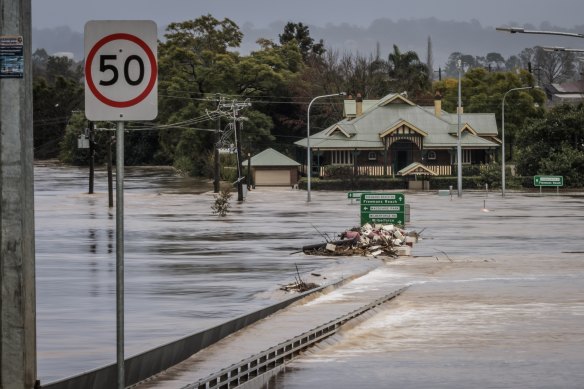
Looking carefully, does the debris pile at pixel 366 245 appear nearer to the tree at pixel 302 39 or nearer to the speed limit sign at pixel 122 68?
the speed limit sign at pixel 122 68

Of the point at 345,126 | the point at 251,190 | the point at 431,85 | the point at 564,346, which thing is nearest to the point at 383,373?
the point at 564,346

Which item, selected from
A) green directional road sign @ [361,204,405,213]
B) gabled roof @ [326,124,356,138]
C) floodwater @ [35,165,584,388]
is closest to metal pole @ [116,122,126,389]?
floodwater @ [35,165,584,388]

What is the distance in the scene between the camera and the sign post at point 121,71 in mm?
9617

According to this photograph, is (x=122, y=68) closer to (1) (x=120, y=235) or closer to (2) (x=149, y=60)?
(2) (x=149, y=60)

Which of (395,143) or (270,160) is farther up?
(395,143)

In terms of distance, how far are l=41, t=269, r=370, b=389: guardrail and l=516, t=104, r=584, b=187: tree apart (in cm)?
9745

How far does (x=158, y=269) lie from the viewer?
3056 centimetres

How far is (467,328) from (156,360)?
6072mm

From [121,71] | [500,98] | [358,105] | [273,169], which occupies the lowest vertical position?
[273,169]

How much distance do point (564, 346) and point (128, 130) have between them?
14394cm

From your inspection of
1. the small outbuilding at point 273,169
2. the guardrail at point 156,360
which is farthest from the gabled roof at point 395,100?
the guardrail at point 156,360

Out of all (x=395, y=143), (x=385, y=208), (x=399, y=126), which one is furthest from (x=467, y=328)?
(x=395, y=143)

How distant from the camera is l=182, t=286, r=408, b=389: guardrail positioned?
12.5m

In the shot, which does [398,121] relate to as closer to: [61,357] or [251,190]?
[251,190]
